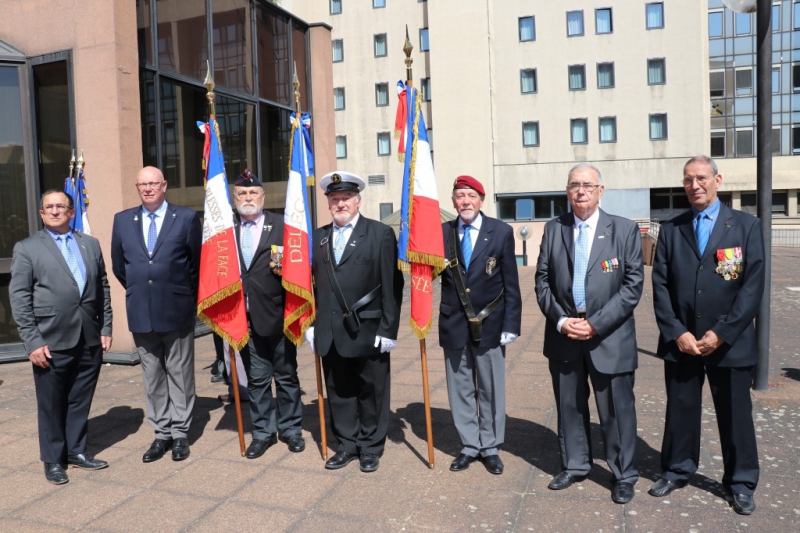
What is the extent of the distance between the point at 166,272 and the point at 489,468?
2.68 meters

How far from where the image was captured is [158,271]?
5.23 m

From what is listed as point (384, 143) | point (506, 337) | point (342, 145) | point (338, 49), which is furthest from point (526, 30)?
point (506, 337)

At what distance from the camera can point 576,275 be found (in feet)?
14.6

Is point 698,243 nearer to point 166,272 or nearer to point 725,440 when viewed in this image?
point 725,440

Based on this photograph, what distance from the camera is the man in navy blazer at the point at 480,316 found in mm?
4801

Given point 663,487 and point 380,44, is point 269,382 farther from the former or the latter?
point 380,44

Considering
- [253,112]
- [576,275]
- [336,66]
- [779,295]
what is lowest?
[779,295]

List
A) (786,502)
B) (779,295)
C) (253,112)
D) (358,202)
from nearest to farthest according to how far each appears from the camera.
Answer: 1. (786,502)
2. (358,202)
3. (253,112)
4. (779,295)

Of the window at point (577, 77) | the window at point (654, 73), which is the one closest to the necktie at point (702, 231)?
the window at point (577, 77)

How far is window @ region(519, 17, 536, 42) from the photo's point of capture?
37.8 meters

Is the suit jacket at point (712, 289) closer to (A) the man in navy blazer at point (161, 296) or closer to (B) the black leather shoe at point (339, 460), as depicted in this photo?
(B) the black leather shoe at point (339, 460)

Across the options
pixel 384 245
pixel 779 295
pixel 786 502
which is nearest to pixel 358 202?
pixel 384 245

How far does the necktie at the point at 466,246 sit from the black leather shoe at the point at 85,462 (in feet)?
9.51

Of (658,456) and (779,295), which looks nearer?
(658,456)
